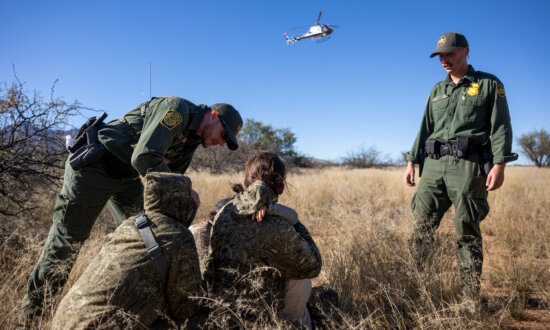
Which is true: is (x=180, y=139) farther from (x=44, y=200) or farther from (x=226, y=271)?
(x=44, y=200)

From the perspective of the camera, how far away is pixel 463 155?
104 inches

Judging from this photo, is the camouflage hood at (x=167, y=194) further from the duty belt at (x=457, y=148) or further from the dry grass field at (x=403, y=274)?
the duty belt at (x=457, y=148)

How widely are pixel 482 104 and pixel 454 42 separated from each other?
58cm

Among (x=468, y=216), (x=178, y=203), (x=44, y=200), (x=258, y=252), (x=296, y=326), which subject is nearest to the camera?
(x=178, y=203)

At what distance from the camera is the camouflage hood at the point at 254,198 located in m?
1.70

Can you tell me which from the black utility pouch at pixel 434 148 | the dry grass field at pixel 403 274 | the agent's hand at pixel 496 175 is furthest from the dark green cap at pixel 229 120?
the agent's hand at pixel 496 175

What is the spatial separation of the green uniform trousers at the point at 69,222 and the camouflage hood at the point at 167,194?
1.09m

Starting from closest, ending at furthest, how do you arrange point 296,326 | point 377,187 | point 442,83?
point 296,326
point 442,83
point 377,187

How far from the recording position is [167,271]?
1.48 m

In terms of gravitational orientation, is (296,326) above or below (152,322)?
below

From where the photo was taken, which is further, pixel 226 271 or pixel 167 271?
pixel 226 271

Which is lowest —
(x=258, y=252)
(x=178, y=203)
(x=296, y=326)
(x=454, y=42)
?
(x=296, y=326)

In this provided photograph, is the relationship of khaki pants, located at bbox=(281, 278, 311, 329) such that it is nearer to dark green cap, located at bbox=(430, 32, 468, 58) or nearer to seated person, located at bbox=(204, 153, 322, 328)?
seated person, located at bbox=(204, 153, 322, 328)

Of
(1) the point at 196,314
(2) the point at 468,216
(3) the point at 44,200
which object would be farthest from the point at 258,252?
(3) the point at 44,200
